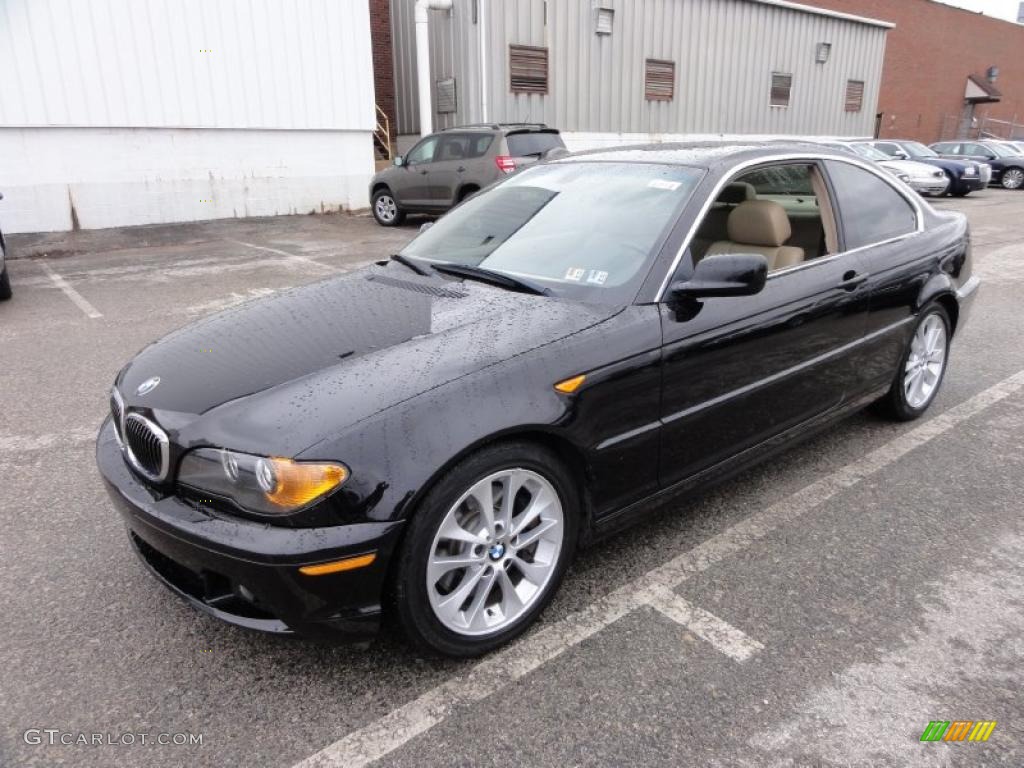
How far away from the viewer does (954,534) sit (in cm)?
315

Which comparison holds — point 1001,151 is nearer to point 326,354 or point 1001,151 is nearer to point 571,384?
point 571,384

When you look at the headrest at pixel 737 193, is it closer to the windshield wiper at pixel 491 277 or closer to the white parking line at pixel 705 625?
the windshield wiper at pixel 491 277

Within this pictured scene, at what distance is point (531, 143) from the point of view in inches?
494

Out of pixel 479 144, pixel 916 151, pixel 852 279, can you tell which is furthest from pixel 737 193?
pixel 916 151

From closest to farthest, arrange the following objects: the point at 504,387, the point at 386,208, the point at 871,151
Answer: the point at 504,387 → the point at 386,208 → the point at 871,151

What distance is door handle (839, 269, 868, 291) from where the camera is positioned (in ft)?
11.4

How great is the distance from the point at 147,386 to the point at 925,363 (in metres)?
3.98

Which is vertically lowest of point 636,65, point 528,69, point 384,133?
point 384,133

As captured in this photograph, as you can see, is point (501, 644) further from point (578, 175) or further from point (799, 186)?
point (799, 186)

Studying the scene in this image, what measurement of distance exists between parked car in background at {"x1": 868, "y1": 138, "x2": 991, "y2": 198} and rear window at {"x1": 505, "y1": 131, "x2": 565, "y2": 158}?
1120 cm

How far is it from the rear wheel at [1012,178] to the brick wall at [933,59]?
9.63m

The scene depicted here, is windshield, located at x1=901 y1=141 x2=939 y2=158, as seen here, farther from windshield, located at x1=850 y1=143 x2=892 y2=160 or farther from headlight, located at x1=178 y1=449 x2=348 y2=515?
headlight, located at x1=178 y1=449 x2=348 y2=515

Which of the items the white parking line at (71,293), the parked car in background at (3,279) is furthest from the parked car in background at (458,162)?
the parked car in background at (3,279)

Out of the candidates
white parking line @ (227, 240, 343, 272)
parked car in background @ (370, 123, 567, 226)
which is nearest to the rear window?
parked car in background @ (370, 123, 567, 226)
